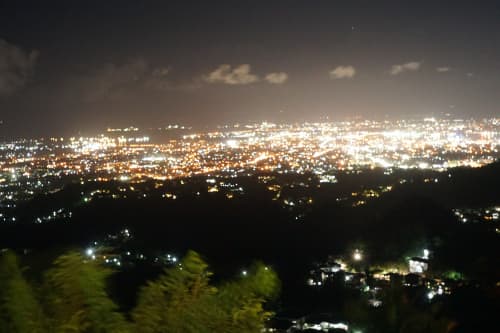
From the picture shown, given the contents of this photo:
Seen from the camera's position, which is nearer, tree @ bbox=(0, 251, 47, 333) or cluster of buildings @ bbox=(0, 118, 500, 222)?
tree @ bbox=(0, 251, 47, 333)

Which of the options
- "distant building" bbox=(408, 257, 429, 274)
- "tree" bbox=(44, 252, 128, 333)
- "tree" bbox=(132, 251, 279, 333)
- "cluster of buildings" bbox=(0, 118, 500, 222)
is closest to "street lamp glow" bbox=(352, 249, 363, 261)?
"distant building" bbox=(408, 257, 429, 274)

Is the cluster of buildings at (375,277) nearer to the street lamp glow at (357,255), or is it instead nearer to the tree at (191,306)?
the street lamp glow at (357,255)

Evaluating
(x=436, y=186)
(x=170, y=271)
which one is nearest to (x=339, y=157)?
(x=436, y=186)

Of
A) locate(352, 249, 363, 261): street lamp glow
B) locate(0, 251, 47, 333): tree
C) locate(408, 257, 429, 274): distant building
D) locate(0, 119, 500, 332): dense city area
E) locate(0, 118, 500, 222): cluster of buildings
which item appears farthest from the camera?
locate(0, 118, 500, 222): cluster of buildings

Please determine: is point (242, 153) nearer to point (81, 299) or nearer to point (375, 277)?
point (375, 277)

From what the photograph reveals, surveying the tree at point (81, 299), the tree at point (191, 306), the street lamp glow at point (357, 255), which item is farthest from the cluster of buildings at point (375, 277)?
A: the tree at point (81, 299)

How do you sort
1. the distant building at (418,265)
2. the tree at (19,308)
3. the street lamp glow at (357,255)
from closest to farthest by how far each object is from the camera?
the tree at (19,308)
the distant building at (418,265)
the street lamp glow at (357,255)

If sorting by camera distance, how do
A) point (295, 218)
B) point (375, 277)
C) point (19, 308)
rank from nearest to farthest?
1. point (19, 308)
2. point (375, 277)
3. point (295, 218)

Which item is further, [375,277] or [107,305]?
[375,277]

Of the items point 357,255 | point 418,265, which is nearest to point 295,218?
point 357,255

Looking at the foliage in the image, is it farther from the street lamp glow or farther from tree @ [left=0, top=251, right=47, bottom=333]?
the street lamp glow

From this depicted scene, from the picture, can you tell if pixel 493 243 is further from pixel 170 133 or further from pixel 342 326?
pixel 170 133
